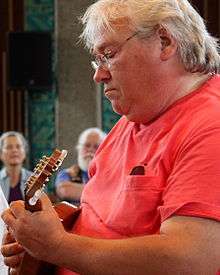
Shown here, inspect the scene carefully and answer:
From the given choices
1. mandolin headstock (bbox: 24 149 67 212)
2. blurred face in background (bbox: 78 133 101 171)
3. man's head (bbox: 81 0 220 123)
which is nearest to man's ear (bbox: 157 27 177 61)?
man's head (bbox: 81 0 220 123)

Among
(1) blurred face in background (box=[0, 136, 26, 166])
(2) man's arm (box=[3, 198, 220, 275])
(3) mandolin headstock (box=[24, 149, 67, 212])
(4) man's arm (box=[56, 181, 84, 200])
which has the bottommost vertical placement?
(4) man's arm (box=[56, 181, 84, 200])

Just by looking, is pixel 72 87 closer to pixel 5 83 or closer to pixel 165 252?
pixel 5 83

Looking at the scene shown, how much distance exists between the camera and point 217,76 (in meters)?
1.78

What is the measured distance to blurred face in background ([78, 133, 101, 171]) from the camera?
554 centimetres

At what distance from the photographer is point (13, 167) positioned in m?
5.89

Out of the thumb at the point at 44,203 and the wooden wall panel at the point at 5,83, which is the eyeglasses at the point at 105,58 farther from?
the wooden wall panel at the point at 5,83

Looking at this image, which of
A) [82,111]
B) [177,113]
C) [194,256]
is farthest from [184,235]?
[82,111]

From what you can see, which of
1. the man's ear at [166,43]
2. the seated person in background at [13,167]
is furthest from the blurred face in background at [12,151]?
the man's ear at [166,43]

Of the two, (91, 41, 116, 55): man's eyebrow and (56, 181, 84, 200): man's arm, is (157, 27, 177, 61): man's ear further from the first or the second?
(56, 181, 84, 200): man's arm

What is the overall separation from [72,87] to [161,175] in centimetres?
589

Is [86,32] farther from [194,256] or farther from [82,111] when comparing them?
[82,111]

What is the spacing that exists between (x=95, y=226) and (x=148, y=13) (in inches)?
21.5

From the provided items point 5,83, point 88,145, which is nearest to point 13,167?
point 88,145

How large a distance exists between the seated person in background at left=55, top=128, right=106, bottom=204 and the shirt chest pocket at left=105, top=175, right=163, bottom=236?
3.56 meters
